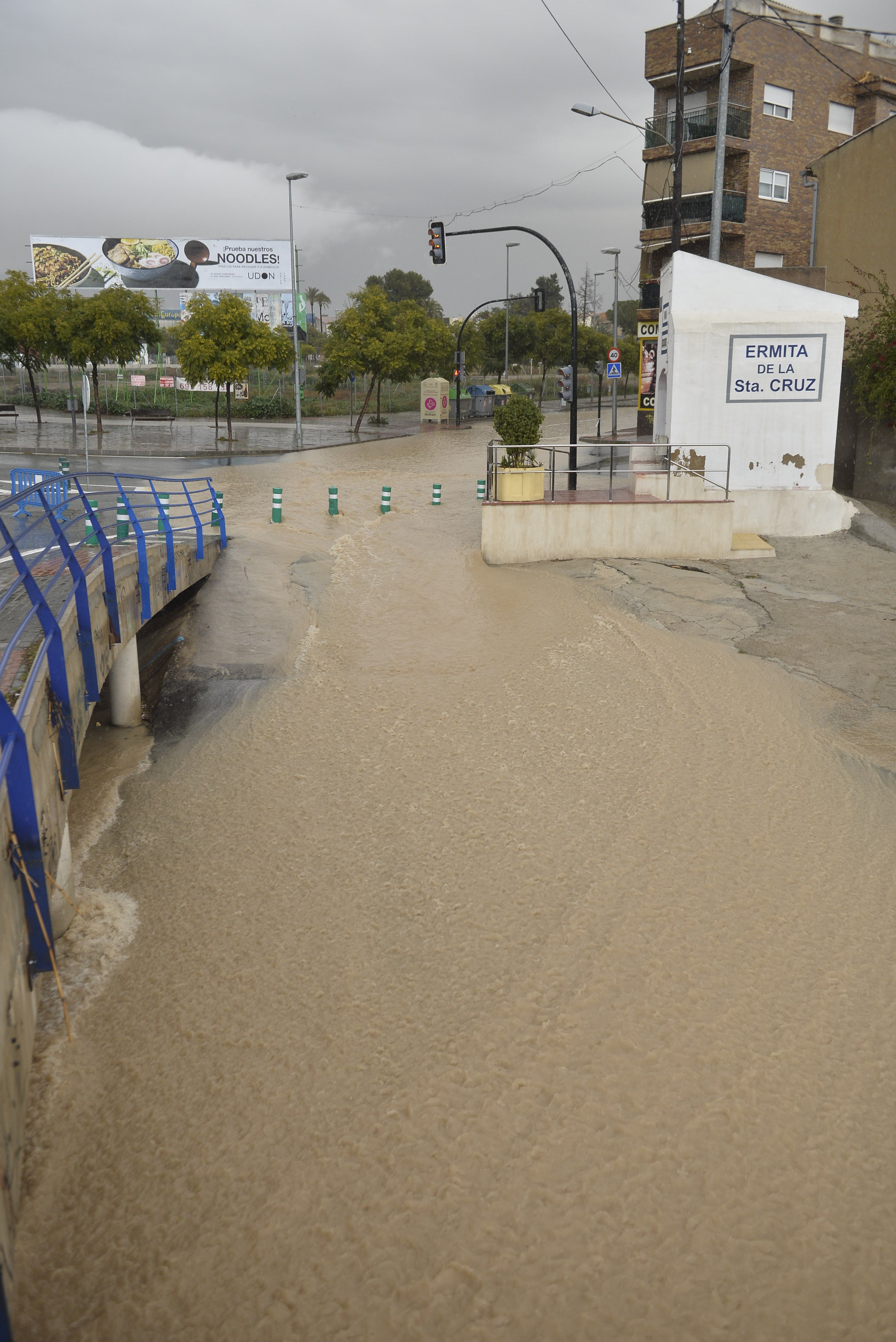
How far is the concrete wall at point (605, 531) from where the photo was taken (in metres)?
17.0

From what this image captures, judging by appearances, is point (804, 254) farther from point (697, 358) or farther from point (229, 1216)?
point (229, 1216)

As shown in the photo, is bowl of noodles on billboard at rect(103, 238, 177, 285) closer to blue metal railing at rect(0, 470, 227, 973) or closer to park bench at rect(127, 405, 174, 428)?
park bench at rect(127, 405, 174, 428)

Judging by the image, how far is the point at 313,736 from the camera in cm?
1071

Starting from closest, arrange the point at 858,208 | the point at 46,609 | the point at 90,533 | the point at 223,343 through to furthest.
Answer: the point at 46,609, the point at 90,533, the point at 858,208, the point at 223,343

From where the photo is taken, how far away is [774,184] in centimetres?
3747

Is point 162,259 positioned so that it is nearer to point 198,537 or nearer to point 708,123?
point 708,123

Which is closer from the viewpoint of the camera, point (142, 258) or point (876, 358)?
point (876, 358)

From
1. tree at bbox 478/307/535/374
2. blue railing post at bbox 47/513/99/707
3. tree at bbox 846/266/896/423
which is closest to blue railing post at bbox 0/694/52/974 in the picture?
blue railing post at bbox 47/513/99/707

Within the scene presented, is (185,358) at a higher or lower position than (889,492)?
higher

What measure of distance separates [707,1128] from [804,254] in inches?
1578

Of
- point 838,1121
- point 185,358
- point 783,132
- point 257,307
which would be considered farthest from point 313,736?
point 257,307

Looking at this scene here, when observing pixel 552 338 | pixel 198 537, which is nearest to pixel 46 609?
pixel 198 537

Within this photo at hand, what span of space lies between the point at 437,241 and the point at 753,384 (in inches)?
332

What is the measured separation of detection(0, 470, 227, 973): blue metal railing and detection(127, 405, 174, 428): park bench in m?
32.8
